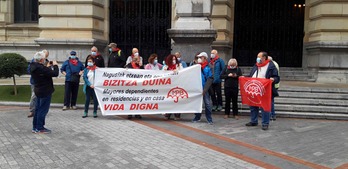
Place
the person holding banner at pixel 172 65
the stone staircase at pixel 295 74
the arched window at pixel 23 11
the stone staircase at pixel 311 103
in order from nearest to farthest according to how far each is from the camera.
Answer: the person holding banner at pixel 172 65
the stone staircase at pixel 311 103
the stone staircase at pixel 295 74
the arched window at pixel 23 11

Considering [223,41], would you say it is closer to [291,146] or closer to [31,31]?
[31,31]

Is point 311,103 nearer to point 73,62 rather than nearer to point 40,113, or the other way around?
point 73,62

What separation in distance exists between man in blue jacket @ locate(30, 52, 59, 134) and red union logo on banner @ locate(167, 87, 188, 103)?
3246 mm

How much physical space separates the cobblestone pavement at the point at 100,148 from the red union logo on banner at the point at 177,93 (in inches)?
53.3

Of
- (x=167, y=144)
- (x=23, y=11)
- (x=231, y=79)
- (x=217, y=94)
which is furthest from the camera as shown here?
(x=23, y=11)

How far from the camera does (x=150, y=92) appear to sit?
10.5 meters

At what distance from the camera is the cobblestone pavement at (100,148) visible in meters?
6.38

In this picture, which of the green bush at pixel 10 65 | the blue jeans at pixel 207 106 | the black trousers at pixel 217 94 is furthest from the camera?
the green bush at pixel 10 65

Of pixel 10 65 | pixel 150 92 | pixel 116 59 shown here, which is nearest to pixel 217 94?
pixel 150 92

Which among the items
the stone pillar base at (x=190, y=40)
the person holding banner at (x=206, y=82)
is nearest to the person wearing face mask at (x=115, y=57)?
the stone pillar base at (x=190, y=40)

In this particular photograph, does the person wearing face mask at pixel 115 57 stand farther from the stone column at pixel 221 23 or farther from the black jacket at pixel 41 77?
the stone column at pixel 221 23

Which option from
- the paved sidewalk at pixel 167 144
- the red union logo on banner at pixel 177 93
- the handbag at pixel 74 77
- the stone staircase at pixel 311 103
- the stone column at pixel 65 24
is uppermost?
the stone column at pixel 65 24

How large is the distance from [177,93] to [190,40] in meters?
2.75

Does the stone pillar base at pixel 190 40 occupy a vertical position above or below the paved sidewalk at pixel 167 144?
above
